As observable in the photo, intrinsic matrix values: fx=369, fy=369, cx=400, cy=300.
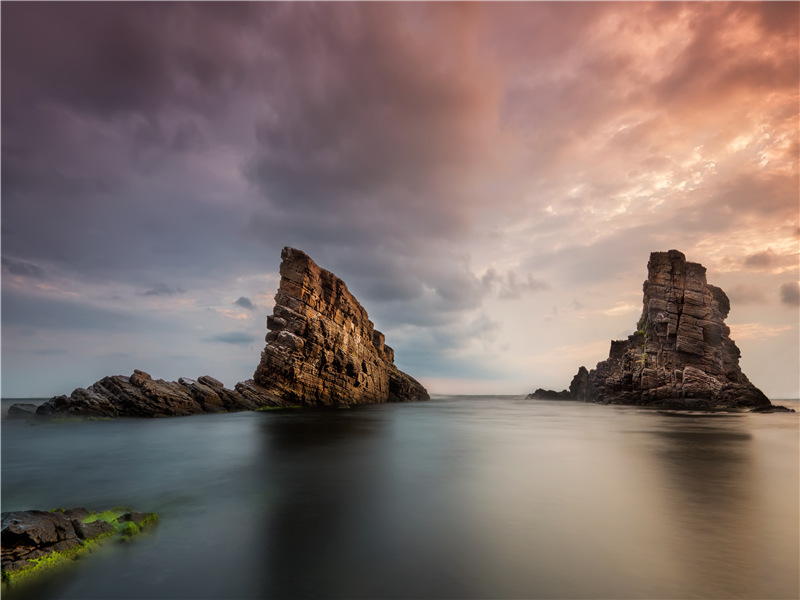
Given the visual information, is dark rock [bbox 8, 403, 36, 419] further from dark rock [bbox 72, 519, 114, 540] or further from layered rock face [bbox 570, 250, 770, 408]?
layered rock face [bbox 570, 250, 770, 408]

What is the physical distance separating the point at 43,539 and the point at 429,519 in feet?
21.9

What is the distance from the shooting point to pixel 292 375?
159 feet

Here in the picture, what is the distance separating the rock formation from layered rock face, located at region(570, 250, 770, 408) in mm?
52215

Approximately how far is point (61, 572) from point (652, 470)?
16.1 meters

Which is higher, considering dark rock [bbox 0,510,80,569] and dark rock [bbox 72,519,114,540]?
dark rock [bbox 0,510,80,569]

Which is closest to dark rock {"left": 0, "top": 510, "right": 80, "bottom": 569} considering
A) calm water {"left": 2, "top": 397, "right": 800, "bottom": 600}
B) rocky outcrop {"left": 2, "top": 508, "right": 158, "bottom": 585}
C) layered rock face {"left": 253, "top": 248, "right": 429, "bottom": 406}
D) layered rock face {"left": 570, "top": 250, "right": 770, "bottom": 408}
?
rocky outcrop {"left": 2, "top": 508, "right": 158, "bottom": 585}

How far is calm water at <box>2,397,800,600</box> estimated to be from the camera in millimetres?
5324

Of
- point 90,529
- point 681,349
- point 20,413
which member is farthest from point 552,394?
point 90,529

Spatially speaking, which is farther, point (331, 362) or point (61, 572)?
point (331, 362)

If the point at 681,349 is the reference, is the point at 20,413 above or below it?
below

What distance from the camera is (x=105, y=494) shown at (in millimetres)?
10297

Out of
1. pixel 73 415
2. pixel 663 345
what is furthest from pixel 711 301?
pixel 73 415

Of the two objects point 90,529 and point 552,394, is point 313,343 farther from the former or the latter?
point 552,394

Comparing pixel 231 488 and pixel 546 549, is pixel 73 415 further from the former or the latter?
pixel 546 549
